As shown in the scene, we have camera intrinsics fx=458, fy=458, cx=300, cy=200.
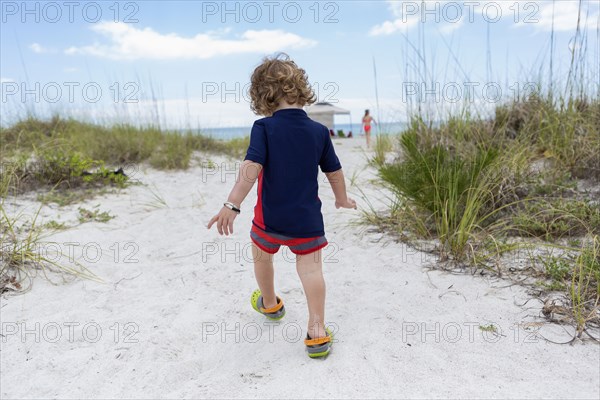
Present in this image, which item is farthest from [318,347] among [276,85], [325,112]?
[325,112]

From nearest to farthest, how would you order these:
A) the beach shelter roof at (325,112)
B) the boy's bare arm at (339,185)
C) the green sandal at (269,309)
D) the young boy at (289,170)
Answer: the young boy at (289,170) < the boy's bare arm at (339,185) < the green sandal at (269,309) < the beach shelter roof at (325,112)

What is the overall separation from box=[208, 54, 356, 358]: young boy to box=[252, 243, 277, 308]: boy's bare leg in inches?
2.2

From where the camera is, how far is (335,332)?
2.33 meters

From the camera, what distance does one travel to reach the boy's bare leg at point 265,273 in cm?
224

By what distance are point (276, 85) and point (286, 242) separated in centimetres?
71

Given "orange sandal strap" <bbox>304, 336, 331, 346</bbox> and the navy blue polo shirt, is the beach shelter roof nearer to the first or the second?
the navy blue polo shirt

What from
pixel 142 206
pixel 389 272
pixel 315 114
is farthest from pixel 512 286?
pixel 315 114

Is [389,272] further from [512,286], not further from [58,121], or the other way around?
[58,121]

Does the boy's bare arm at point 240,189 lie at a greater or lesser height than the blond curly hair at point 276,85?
lesser

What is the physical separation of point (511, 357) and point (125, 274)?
242 cm

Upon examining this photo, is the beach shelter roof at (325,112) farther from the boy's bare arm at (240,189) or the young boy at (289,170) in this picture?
the boy's bare arm at (240,189)

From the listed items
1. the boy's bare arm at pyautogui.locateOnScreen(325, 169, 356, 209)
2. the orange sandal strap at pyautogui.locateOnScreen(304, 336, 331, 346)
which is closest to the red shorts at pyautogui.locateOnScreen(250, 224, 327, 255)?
the boy's bare arm at pyautogui.locateOnScreen(325, 169, 356, 209)

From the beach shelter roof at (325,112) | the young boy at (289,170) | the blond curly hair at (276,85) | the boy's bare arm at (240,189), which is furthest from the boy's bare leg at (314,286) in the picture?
the beach shelter roof at (325,112)

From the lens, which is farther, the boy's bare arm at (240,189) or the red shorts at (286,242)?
the red shorts at (286,242)
